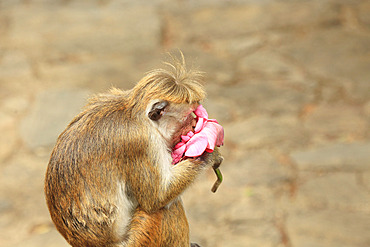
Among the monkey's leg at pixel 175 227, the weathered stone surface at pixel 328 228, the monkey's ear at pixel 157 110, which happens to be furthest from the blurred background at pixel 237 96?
the monkey's ear at pixel 157 110

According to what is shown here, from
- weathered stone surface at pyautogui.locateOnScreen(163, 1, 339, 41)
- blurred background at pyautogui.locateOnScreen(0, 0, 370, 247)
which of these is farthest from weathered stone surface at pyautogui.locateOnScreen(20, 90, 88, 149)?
weathered stone surface at pyautogui.locateOnScreen(163, 1, 339, 41)

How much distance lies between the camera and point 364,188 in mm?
6418

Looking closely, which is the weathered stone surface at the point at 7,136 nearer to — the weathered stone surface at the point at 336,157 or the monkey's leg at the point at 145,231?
the weathered stone surface at the point at 336,157

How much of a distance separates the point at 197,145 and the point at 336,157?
14.1 feet

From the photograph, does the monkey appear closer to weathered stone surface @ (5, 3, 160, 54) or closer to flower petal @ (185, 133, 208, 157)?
flower petal @ (185, 133, 208, 157)

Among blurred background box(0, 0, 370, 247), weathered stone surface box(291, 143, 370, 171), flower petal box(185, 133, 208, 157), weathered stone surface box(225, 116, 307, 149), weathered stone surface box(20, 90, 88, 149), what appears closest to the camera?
flower petal box(185, 133, 208, 157)

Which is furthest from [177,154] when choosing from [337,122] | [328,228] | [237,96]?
[237,96]

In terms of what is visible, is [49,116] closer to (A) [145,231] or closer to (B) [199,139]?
(A) [145,231]

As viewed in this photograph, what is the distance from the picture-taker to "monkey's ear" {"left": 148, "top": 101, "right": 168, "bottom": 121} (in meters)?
3.13

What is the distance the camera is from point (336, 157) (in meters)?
6.88

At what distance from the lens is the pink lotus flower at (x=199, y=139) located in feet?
9.99

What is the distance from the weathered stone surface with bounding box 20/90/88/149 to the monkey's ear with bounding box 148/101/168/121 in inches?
168

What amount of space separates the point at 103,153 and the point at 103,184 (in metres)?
0.19

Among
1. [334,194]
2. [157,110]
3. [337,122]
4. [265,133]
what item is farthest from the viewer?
[337,122]
